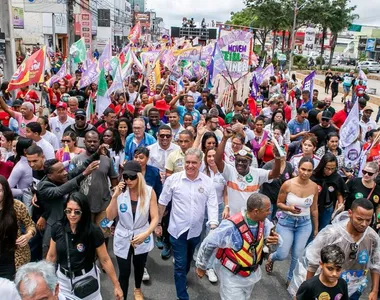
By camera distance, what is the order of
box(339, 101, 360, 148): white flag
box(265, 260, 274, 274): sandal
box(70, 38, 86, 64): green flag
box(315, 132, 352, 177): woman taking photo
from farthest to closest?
box(70, 38, 86, 64): green flag < box(339, 101, 360, 148): white flag < box(315, 132, 352, 177): woman taking photo < box(265, 260, 274, 274): sandal

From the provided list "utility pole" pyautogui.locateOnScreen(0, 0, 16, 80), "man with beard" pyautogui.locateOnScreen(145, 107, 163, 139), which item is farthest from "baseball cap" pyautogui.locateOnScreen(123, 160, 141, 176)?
"utility pole" pyautogui.locateOnScreen(0, 0, 16, 80)

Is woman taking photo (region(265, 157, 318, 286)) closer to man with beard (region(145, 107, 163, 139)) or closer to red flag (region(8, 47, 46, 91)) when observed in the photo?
man with beard (region(145, 107, 163, 139))

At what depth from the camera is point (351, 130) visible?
22.1 feet

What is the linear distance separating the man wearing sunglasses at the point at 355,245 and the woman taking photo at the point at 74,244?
68.9 inches

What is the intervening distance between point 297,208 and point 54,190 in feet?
8.10

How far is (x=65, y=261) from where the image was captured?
298 centimetres

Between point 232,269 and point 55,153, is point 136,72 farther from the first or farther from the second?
point 232,269

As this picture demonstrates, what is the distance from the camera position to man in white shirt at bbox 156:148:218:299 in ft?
13.0

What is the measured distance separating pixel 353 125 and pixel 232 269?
14.6ft

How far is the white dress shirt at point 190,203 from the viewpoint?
3975 millimetres

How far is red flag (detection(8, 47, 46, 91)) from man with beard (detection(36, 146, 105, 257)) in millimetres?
5732

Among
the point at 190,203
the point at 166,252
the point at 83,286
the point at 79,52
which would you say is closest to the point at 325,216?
the point at 190,203

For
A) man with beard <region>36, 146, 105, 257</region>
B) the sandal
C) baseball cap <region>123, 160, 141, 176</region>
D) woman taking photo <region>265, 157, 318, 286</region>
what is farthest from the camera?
the sandal

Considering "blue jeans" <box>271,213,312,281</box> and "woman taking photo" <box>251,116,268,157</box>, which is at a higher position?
"woman taking photo" <box>251,116,268,157</box>
